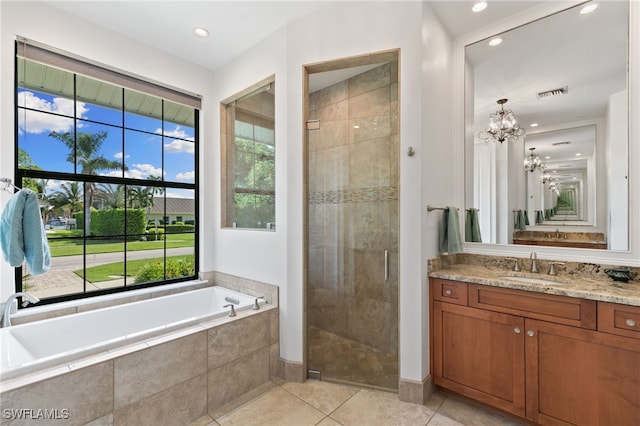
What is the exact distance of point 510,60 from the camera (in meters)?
2.15

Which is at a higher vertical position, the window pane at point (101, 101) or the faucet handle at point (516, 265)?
the window pane at point (101, 101)

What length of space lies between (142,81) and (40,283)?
228 cm

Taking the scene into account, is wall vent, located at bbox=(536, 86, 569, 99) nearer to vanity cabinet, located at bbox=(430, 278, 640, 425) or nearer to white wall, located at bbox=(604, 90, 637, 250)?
white wall, located at bbox=(604, 90, 637, 250)

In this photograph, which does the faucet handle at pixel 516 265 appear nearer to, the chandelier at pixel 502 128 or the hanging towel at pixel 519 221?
the hanging towel at pixel 519 221

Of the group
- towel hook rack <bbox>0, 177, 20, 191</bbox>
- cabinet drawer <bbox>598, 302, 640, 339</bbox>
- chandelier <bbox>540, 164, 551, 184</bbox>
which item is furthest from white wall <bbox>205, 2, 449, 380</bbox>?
towel hook rack <bbox>0, 177, 20, 191</bbox>

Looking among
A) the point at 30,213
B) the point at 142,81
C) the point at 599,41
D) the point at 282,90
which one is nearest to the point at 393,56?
the point at 282,90

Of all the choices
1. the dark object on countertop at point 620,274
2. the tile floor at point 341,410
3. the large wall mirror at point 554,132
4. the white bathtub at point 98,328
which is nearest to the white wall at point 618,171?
the large wall mirror at point 554,132

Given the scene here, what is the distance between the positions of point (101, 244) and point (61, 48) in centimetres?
172

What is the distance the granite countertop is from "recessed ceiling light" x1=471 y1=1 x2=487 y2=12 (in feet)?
6.28

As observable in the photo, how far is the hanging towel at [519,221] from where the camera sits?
2.13 m

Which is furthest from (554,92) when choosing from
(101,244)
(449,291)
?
(101,244)

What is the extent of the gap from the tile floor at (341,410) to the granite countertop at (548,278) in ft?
2.90

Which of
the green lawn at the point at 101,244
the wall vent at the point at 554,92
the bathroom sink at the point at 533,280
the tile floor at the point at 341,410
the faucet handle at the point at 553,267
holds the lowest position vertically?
the tile floor at the point at 341,410

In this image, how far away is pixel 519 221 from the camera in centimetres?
215
